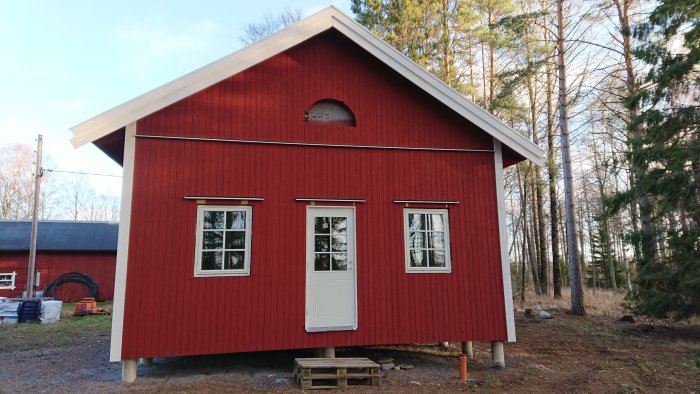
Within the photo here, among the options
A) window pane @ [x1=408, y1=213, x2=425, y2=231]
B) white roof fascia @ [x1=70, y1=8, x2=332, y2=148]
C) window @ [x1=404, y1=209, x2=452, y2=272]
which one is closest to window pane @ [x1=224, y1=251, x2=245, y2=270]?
white roof fascia @ [x1=70, y1=8, x2=332, y2=148]

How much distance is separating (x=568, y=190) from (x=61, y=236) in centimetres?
2271

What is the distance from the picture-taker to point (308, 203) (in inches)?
299

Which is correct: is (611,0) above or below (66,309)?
above

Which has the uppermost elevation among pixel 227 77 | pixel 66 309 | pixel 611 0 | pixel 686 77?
pixel 611 0

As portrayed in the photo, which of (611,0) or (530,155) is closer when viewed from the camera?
(530,155)

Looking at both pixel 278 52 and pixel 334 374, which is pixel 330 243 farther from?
pixel 278 52

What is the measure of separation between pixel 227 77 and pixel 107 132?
6.60 ft

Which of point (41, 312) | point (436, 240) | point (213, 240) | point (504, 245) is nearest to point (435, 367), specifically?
point (436, 240)

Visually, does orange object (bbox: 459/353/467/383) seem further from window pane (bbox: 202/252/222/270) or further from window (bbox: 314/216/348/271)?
window pane (bbox: 202/252/222/270)

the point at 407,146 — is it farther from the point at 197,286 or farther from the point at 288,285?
the point at 197,286

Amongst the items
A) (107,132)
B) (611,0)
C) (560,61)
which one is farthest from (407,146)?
(611,0)

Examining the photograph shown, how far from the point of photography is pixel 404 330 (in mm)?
7629

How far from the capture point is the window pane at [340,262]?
763cm

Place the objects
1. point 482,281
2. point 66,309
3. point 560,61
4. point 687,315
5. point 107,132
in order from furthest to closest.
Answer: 1. point 66,309
2. point 560,61
3. point 687,315
4. point 482,281
5. point 107,132
